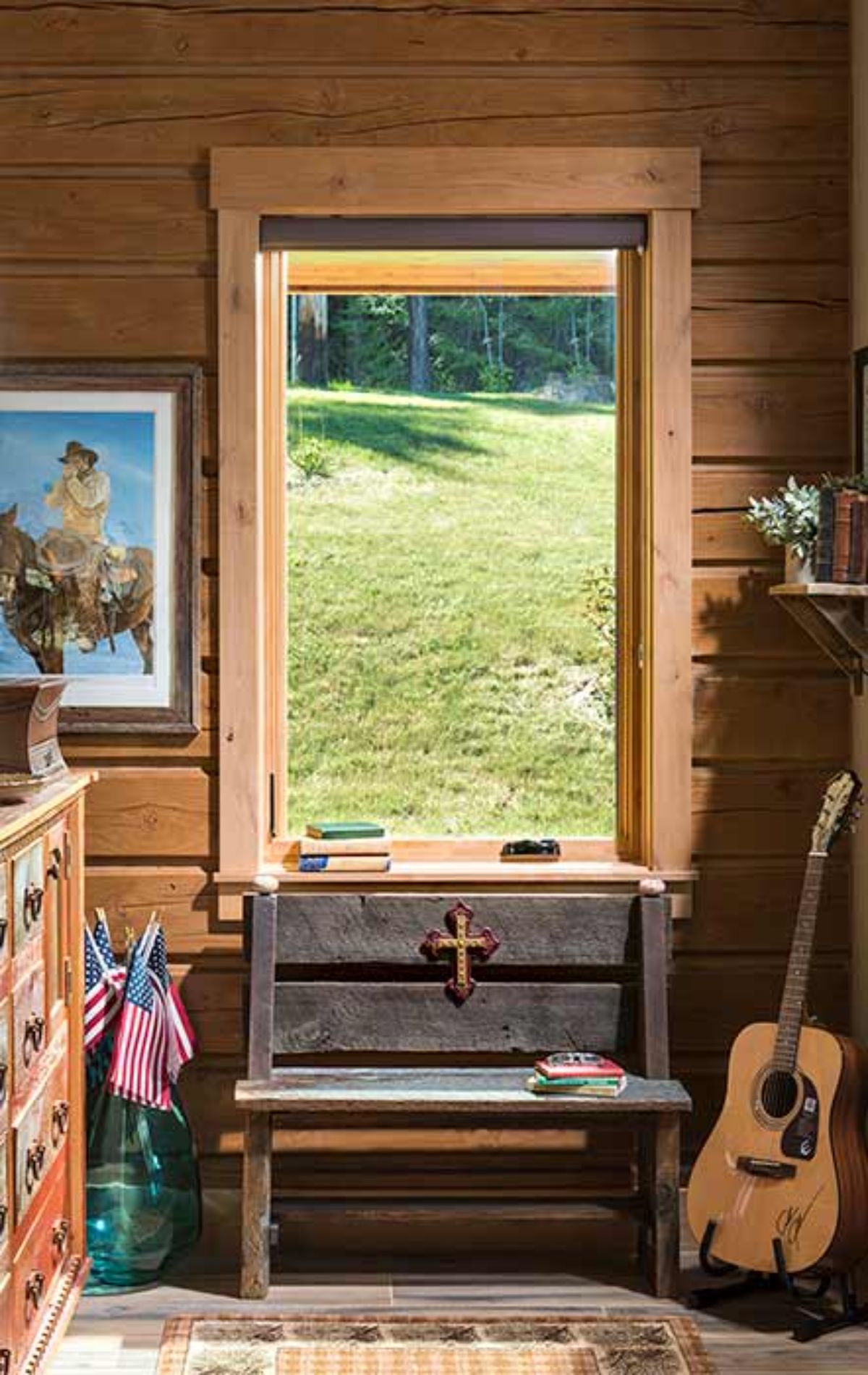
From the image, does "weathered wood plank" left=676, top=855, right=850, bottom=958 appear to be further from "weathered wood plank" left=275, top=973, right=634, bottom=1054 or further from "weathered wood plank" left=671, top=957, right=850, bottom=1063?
"weathered wood plank" left=275, top=973, right=634, bottom=1054

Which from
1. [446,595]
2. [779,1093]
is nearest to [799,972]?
[779,1093]

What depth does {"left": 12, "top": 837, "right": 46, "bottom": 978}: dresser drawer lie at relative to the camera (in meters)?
3.08

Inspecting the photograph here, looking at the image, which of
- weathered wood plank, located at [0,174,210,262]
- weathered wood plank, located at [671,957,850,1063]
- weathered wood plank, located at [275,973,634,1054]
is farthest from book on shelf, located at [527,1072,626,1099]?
weathered wood plank, located at [0,174,210,262]

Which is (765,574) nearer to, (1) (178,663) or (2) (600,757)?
(2) (600,757)

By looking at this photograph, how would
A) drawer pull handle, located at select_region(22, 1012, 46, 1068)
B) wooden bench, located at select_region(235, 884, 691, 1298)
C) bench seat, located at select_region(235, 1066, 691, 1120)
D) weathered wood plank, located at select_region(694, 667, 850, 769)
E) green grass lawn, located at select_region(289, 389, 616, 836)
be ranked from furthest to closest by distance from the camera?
green grass lawn, located at select_region(289, 389, 616, 836) < weathered wood plank, located at select_region(694, 667, 850, 769) < wooden bench, located at select_region(235, 884, 691, 1298) < bench seat, located at select_region(235, 1066, 691, 1120) < drawer pull handle, located at select_region(22, 1012, 46, 1068)

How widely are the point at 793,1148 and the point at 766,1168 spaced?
7 cm

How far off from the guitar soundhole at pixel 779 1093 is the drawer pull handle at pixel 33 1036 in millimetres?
1442

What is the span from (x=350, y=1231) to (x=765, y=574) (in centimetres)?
171

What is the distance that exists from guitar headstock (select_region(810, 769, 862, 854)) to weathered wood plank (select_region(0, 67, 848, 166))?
144 centimetres

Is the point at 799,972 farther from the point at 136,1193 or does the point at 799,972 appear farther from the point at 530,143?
the point at 530,143

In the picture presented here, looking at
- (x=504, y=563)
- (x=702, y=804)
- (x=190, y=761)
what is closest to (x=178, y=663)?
(x=190, y=761)

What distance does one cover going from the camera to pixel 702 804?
4.27m

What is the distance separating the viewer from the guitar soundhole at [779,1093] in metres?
3.79

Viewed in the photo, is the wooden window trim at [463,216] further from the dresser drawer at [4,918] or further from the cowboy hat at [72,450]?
the dresser drawer at [4,918]
